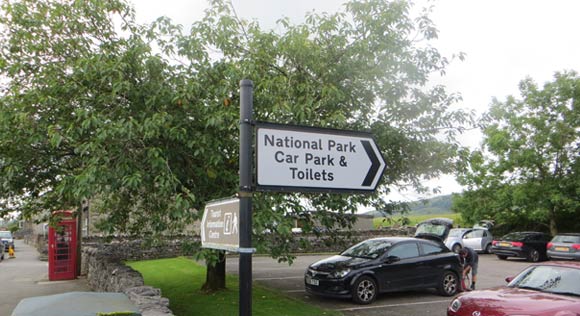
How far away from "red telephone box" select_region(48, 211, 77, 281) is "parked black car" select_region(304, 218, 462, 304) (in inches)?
381

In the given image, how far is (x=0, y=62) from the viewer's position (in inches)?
386

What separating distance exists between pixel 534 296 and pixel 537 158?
75.8ft

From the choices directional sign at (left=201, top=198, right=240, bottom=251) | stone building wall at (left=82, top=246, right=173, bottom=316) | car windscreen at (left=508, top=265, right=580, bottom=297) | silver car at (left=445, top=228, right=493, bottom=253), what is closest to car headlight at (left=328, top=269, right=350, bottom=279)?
car windscreen at (left=508, top=265, right=580, bottom=297)

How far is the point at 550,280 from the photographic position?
7.83 m

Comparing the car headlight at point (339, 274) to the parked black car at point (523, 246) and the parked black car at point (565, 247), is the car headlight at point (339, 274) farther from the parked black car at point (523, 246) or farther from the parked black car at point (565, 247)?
the parked black car at point (523, 246)

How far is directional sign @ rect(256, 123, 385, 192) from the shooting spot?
2.96 m

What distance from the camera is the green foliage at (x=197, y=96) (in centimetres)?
859

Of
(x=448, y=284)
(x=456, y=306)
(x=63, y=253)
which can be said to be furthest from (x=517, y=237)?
(x=63, y=253)

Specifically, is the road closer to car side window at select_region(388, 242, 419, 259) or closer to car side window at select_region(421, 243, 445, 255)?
car side window at select_region(388, 242, 419, 259)

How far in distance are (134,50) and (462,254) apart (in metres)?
10.4

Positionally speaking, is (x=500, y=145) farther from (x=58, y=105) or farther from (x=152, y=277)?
(x=58, y=105)

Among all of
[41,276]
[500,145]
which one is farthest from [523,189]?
[41,276]

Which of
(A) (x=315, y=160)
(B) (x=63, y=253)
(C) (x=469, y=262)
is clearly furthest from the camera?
(B) (x=63, y=253)

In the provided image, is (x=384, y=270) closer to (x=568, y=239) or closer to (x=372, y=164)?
(x=372, y=164)
